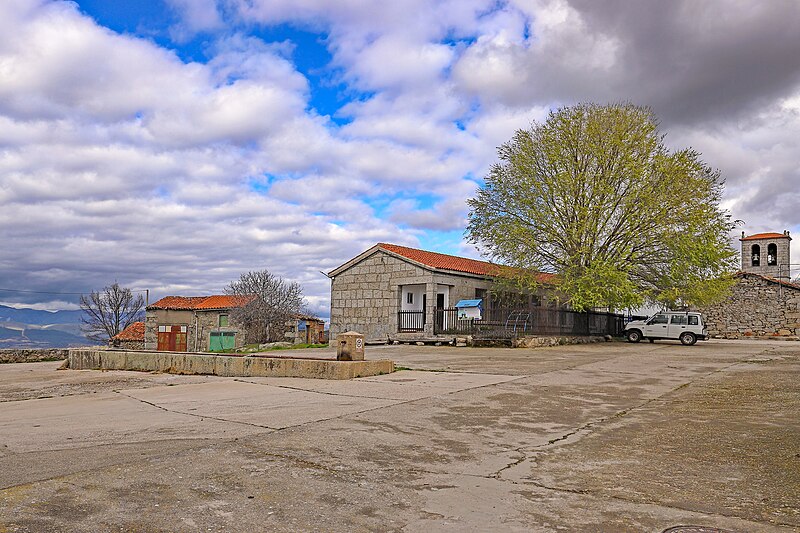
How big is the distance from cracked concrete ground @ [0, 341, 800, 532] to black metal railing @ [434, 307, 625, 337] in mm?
13400

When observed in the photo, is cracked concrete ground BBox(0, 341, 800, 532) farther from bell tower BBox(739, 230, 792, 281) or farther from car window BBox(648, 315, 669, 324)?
bell tower BBox(739, 230, 792, 281)

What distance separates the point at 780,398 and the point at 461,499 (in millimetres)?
7570

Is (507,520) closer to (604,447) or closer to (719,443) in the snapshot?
(604,447)

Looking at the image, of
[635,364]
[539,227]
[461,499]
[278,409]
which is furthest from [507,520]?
[539,227]

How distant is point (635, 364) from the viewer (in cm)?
1628

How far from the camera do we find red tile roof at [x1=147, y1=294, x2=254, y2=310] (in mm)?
45963

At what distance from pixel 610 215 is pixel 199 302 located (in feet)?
113

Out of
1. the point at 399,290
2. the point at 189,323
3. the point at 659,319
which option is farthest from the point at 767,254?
the point at 189,323

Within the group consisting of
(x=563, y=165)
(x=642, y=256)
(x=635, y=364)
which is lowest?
(x=635, y=364)

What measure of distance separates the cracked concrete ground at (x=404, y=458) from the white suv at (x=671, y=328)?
18299 mm

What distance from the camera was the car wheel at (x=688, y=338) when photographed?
27906 mm

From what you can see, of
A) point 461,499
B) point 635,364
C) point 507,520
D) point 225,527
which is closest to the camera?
point 225,527

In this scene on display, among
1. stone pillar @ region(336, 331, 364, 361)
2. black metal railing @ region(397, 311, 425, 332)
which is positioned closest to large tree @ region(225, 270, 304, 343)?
black metal railing @ region(397, 311, 425, 332)

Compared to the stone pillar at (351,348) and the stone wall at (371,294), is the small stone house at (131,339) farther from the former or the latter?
→ the stone pillar at (351,348)
